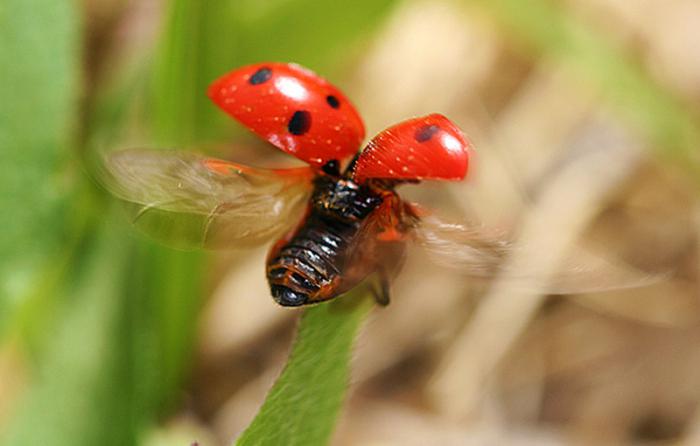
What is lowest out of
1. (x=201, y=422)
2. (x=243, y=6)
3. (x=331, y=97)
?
(x=201, y=422)

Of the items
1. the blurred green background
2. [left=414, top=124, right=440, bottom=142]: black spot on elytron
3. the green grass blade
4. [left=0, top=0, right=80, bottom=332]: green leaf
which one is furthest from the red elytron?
the green grass blade

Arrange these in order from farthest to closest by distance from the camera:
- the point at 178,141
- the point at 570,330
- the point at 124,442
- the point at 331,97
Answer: the point at 570,330 < the point at 178,141 < the point at 124,442 < the point at 331,97

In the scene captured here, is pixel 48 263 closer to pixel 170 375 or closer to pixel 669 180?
pixel 170 375

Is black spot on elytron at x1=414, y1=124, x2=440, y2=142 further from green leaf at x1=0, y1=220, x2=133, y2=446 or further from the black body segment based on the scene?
green leaf at x1=0, y1=220, x2=133, y2=446

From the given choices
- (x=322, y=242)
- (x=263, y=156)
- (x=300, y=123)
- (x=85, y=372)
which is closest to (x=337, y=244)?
(x=322, y=242)

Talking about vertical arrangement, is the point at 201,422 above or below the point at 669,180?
below

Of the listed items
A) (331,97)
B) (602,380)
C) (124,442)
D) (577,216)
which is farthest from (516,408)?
(331,97)
